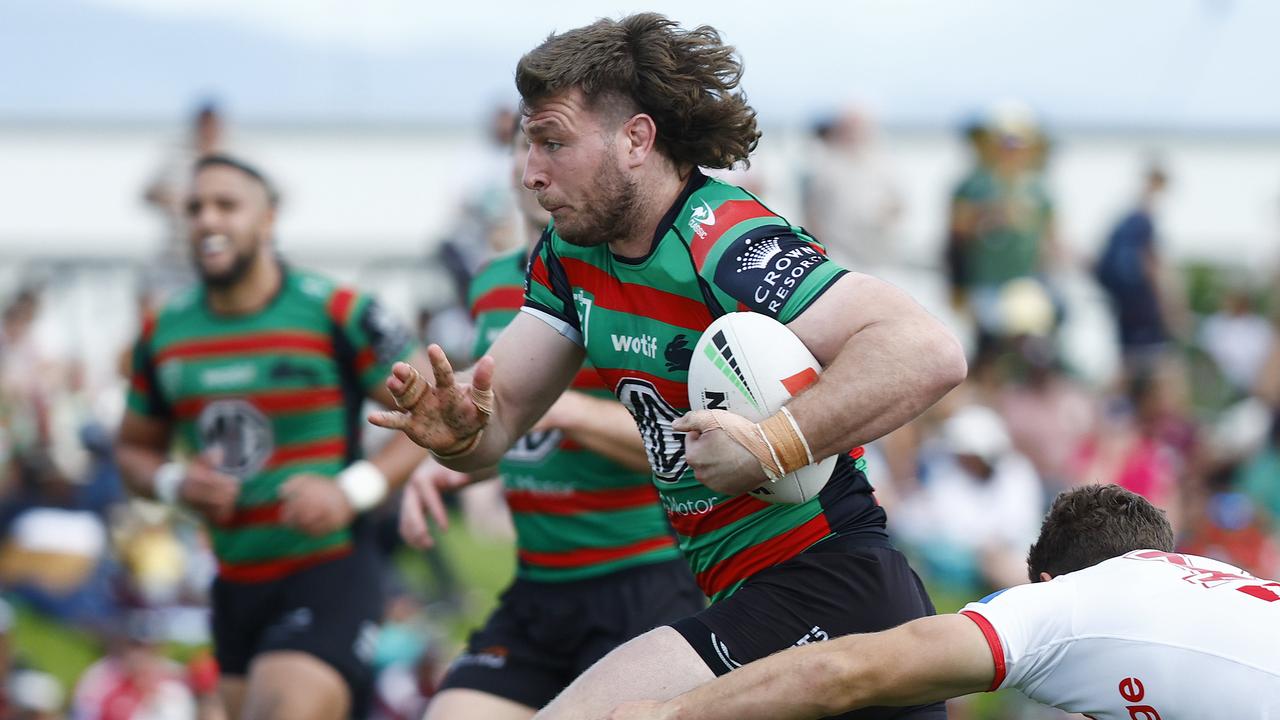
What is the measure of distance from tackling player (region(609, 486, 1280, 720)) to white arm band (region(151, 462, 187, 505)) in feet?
10.9

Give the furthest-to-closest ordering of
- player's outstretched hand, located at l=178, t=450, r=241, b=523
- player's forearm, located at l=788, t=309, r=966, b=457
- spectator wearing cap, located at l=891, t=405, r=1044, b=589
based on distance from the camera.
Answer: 1. spectator wearing cap, located at l=891, t=405, r=1044, b=589
2. player's outstretched hand, located at l=178, t=450, r=241, b=523
3. player's forearm, located at l=788, t=309, r=966, b=457

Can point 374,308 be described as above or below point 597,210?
below

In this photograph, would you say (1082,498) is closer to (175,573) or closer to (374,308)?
(374,308)

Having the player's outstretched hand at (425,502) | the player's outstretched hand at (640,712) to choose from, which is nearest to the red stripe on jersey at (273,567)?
the player's outstretched hand at (425,502)

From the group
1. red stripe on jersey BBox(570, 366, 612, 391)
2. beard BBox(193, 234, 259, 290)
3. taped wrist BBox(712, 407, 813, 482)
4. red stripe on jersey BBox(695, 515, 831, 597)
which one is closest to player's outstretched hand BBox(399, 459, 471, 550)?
red stripe on jersey BBox(570, 366, 612, 391)

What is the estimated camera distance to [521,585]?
17.8 feet

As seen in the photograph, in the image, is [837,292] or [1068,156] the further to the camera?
[1068,156]

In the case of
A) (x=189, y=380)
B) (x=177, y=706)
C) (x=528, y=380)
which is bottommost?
(x=177, y=706)

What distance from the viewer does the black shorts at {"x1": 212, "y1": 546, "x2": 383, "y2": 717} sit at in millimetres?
6016

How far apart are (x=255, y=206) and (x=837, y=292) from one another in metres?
3.60

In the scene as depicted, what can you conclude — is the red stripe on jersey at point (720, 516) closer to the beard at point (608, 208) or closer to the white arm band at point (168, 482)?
the beard at point (608, 208)

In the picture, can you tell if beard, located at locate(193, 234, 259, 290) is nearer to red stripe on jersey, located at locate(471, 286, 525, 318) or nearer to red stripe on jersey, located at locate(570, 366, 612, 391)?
red stripe on jersey, located at locate(471, 286, 525, 318)

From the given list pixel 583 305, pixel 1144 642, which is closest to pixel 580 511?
pixel 583 305

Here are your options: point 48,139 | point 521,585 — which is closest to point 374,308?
point 521,585
